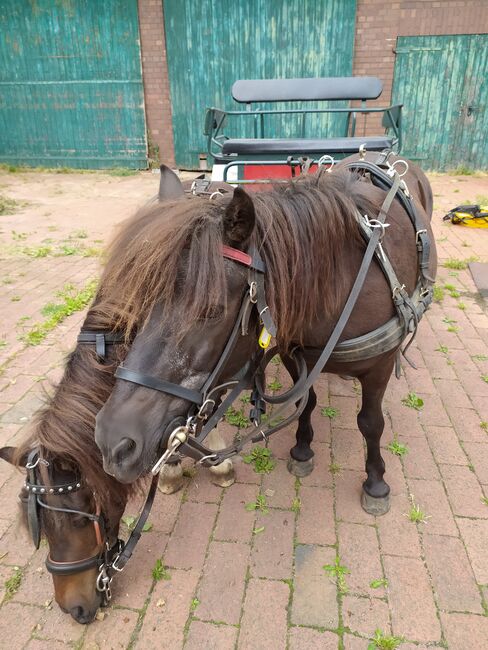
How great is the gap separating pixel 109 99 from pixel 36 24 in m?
2.16

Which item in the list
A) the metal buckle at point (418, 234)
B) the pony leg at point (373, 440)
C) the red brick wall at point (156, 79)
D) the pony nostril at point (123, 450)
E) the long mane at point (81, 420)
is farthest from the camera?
the red brick wall at point (156, 79)

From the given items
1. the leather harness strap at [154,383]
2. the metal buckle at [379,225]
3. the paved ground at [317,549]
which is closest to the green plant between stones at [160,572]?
the paved ground at [317,549]

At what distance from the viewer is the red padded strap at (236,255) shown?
134 centimetres

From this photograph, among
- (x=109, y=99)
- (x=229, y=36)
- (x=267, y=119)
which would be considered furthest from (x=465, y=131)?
(x=109, y=99)

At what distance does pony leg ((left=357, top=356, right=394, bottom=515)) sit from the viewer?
2223 millimetres

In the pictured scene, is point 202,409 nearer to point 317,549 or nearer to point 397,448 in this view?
point 317,549

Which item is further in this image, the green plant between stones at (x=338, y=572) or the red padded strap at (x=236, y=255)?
the green plant between stones at (x=338, y=572)

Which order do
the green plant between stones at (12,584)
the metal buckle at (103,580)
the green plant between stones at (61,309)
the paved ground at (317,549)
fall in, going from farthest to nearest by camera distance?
the green plant between stones at (61,309) < the green plant between stones at (12,584) < the paved ground at (317,549) < the metal buckle at (103,580)

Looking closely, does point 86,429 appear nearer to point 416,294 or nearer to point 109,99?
point 416,294

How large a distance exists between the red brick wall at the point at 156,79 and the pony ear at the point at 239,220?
10.4 metres

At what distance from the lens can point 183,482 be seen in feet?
8.42

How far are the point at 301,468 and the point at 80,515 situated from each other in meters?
1.40

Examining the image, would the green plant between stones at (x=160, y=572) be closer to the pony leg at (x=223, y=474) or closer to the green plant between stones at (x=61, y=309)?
the pony leg at (x=223, y=474)

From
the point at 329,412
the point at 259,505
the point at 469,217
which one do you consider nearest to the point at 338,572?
the point at 259,505
